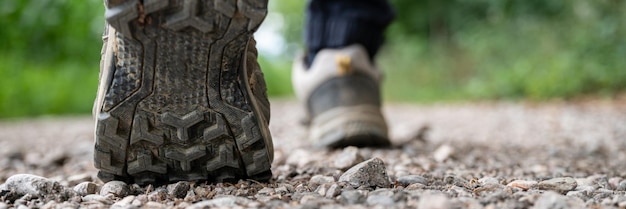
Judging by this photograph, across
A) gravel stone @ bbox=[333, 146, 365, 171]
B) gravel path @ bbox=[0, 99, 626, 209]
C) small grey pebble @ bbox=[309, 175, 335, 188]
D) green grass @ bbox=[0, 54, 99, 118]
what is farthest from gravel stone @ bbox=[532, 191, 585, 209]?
green grass @ bbox=[0, 54, 99, 118]

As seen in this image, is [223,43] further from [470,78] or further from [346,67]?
[470,78]

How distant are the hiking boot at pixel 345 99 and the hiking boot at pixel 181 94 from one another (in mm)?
736

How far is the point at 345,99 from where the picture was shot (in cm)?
194

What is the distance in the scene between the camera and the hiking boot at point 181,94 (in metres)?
0.92

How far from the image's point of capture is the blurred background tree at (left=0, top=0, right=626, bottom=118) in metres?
5.95

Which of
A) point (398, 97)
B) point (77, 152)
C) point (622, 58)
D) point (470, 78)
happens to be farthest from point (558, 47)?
point (77, 152)

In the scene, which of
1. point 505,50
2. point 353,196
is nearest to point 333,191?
point 353,196

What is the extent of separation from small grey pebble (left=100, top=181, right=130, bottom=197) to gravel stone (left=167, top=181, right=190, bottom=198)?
0.08 metres

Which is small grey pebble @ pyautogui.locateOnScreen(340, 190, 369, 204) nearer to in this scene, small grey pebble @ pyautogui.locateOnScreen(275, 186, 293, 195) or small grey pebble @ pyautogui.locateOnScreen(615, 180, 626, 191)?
small grey pebble @ pyautogui.locateOnScreen(275, 186, 293, 195)

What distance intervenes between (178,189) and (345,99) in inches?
36.0

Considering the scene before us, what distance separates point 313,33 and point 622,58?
16.4 ft

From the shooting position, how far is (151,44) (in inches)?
38.0

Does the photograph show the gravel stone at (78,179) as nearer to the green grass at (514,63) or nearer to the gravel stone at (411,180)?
the gravel stone at (411,180)

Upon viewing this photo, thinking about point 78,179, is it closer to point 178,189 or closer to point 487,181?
point 178,189
